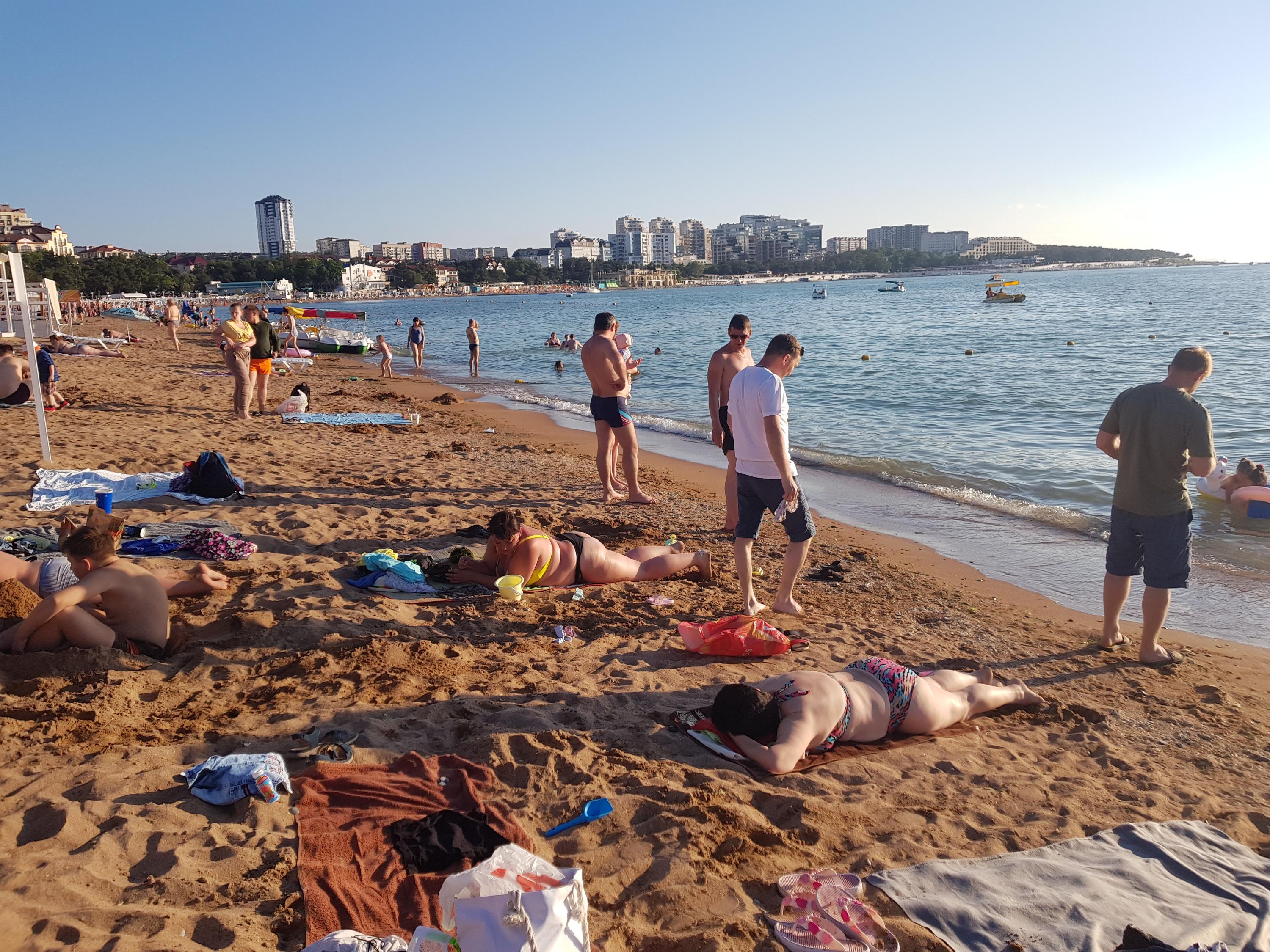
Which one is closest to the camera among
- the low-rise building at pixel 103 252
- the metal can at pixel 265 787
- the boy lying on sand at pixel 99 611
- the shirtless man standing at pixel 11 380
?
the metal can at pixel 265 787

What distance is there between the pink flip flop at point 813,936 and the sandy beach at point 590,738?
0.23ft

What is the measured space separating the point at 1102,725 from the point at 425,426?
35.8ft

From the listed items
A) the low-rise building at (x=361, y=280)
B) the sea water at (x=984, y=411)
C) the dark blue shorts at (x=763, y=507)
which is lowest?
the sea water at (x=984, y=411)

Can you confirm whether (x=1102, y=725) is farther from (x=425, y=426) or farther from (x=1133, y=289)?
(x=1133, y=289)

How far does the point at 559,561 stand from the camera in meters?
5.78

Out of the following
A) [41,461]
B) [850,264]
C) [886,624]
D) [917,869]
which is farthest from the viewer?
[850,264]

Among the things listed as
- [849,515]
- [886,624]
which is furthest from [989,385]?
[886,624]

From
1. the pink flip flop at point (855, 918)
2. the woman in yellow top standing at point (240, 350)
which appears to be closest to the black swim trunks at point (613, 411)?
the pink flip flop at point (855, 918)

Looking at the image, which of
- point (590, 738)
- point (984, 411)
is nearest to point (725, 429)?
point (590, 738)

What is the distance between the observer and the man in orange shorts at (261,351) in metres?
11.8

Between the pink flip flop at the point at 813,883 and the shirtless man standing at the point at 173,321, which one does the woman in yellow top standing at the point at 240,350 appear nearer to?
the pink flip flop at the point at 813,883

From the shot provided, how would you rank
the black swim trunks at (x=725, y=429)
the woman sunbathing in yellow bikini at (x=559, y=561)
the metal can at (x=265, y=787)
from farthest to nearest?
the black swim trunks at (x=725, y=429) → the woman sunbathing in yellow bikini at (x=559, y=561) → the metal can at (x=265, y=787)

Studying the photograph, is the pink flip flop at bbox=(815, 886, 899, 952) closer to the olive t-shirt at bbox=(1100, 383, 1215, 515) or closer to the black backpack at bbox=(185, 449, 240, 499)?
the olive t-shirt at bbox=(1100, 383, 1215, 515)

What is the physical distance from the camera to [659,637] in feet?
Result: 16.9
